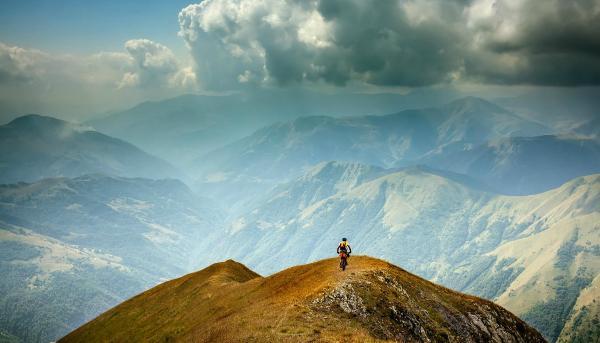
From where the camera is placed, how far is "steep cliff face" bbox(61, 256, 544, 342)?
5400 cm

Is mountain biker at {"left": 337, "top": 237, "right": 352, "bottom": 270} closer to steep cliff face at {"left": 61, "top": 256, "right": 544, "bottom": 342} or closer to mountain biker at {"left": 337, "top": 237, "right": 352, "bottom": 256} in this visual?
mountain biker at {"left": 337, "top": 237, "right": 352, "bottom": 256}

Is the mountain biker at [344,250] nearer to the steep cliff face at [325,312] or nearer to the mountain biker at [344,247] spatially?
the mountain biker at [344,247]

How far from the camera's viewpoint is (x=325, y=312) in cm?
5728

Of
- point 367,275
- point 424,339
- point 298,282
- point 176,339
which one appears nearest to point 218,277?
point 176,339

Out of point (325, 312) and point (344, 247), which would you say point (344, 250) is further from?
point (325, 312)

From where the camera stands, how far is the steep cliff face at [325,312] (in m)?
54.0

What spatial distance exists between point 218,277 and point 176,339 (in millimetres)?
30846

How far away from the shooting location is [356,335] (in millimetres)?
51031

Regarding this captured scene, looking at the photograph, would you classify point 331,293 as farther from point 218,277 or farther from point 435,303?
point 218,277

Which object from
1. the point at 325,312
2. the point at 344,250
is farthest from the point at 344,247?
the point at 325,312

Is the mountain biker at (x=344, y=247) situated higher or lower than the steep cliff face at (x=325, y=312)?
higher

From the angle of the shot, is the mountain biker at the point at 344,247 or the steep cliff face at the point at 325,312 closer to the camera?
the steep cliff face at the point at 325,312

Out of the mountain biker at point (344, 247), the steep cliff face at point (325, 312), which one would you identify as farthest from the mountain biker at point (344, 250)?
the steep cliff face at point (325, 312)

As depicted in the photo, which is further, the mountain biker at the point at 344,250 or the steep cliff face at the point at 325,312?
the mountain biker at the point at 344,250
